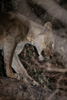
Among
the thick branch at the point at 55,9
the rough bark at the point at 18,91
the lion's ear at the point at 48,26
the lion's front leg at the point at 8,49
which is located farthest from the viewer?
the lion's ear at the point at 48,26

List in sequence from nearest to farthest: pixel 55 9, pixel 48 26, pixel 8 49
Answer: pixel 55 9
pixel 8 49
pixel 48 26

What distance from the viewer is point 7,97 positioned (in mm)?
3324

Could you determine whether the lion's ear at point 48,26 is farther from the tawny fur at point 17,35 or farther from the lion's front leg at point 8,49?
the lion's front leg at point 8,49

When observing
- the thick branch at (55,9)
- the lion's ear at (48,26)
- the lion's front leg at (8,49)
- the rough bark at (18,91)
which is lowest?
the rough bark at (18,91)

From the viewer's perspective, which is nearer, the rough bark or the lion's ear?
the rough bark

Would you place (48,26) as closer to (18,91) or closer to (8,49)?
(8,49)

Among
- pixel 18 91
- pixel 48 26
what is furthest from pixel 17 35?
pixel 18 91

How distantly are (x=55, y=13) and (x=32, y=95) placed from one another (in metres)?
1.80

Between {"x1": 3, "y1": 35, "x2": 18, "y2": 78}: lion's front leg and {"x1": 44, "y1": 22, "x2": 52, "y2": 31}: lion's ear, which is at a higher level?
{"x1": 44, "y1": 22, "x2": 52, "y2": 31}: lion's ear

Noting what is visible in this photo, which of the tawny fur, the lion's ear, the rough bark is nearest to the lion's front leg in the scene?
the tawny fur

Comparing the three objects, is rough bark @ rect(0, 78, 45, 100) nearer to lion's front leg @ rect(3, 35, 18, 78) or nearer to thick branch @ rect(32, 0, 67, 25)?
lion's front leg @ rect(3, 35, 18, 78)

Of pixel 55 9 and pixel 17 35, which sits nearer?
pixel 55 9

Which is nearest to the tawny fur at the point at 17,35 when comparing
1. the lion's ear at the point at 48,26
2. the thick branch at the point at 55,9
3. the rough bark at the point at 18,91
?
the lion's ear at the point at 48,26

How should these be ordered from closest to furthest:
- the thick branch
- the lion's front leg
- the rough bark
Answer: the thick branch < the rough bark < the lion's front leg
